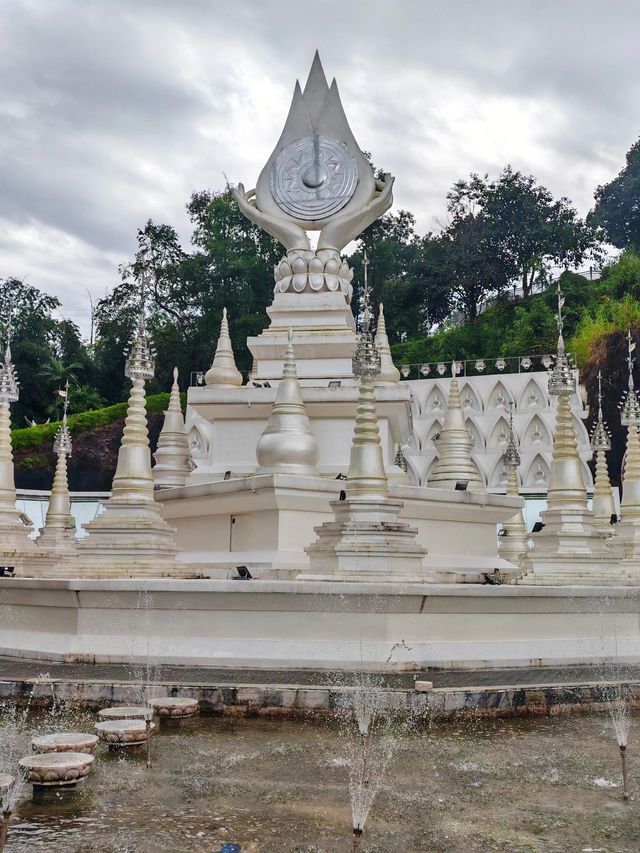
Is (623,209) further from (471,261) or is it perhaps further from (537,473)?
(537,473)

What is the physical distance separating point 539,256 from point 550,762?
53576mm

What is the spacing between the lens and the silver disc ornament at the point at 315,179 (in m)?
21.2

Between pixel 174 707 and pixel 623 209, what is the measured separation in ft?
201

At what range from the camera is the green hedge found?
46719 mm

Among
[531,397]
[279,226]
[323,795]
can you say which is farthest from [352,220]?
[531,397]

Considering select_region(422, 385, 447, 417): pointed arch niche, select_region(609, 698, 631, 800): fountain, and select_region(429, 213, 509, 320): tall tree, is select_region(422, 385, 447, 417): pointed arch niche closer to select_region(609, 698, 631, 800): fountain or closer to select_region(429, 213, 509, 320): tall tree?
select_region(429, 213, 509, 320): tall tree

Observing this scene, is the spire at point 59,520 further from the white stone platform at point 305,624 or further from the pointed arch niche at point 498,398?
the pointed arch niche at point 498,398

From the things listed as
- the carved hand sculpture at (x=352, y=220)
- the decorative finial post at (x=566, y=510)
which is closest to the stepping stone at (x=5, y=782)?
the decorative finial post at (x=566, y=510)

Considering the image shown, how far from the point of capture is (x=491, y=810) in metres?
6.46

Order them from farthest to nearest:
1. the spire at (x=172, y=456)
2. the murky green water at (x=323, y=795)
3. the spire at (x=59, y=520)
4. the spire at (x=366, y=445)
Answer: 1. the spire at (x=59, y=520)
2. the spire at (x=172, y=456)
3. the spire at (x=366, y=445)
4. the murky green water at (x=323, y=795)

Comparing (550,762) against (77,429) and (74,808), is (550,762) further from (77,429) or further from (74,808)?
(77,429)

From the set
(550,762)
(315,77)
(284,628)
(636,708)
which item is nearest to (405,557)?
(284,628)

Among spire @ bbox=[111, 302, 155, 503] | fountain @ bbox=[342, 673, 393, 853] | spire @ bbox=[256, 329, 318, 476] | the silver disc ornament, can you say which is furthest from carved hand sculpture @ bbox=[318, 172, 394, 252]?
fountain @ bbox=[342, 673, 393, 853]

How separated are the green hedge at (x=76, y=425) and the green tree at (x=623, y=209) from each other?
31.9m
